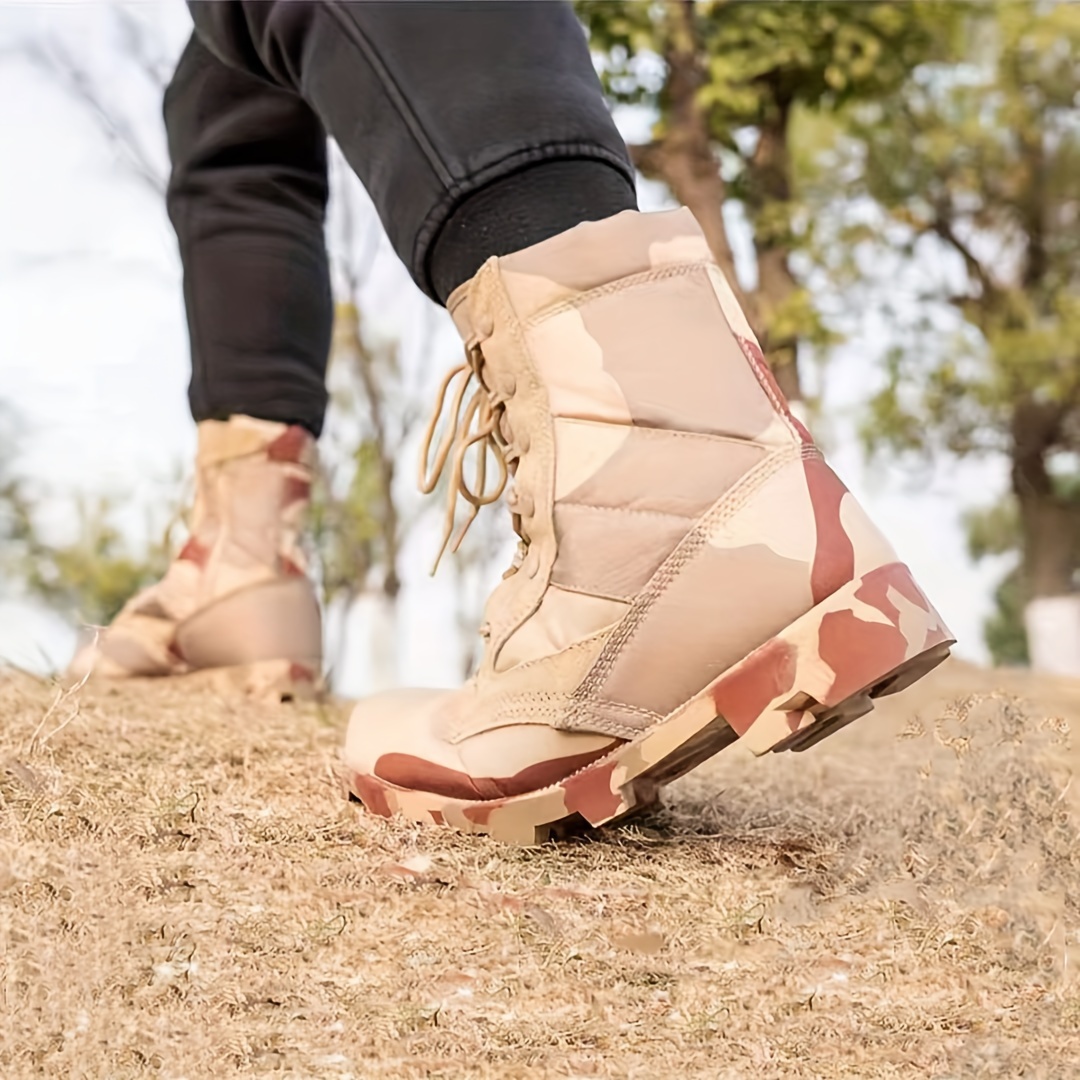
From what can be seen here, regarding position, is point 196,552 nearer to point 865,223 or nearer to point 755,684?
point 755,684

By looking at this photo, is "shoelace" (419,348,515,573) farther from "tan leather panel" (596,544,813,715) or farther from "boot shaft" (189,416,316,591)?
"boot shaft" (189,416,316,591)

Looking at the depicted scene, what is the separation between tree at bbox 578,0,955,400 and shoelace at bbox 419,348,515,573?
11.9 ft

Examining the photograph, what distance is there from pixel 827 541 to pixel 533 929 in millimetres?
345

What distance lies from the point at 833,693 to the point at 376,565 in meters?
5.87

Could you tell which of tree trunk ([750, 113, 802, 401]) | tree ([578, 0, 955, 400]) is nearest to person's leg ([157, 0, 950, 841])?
tree ([578, 0, 955, 400])

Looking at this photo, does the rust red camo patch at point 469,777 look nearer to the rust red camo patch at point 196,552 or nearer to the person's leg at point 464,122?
the person's leg at point 464,122

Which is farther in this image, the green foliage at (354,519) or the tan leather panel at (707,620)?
the green foliage at (354,519)

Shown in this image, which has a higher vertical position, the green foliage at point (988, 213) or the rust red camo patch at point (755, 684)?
the rust red camo patch at point (755, 684)

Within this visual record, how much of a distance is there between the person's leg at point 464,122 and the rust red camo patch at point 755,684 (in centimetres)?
36

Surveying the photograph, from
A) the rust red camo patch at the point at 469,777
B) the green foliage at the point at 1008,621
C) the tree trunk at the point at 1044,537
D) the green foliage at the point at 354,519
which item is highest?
the rust red camo patch at the point at 469,777

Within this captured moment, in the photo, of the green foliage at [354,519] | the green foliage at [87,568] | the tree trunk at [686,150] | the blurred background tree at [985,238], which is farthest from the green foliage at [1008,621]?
the green foliage at [87,568]

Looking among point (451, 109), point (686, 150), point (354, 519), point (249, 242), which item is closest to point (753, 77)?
point (686, 150)

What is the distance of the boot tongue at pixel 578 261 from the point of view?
0.90m

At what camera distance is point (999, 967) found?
739mm
